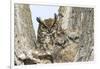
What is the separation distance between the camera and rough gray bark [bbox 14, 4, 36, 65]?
2098mm

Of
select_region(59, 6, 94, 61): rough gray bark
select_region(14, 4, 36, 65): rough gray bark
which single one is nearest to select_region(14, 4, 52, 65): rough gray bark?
select_region(14, 4, 36, 65): rough gray bark

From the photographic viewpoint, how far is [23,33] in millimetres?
2123

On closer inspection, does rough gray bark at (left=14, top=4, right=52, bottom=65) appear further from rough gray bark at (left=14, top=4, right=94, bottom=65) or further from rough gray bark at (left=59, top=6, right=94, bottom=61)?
rough gray bark at (left=59, top=6, right=94, bottom=61)

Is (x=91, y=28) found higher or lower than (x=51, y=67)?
higher

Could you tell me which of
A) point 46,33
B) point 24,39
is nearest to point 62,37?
point 46,33

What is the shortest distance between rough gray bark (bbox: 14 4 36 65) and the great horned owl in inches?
3.0

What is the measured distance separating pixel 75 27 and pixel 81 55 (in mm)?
320

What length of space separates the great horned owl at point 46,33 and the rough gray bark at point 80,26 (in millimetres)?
101

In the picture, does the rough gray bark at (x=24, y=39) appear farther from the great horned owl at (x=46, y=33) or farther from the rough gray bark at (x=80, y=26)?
the rough gray bark at (x=80, y=26)

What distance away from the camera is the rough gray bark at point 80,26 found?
227cm

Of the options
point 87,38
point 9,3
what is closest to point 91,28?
point 87,38

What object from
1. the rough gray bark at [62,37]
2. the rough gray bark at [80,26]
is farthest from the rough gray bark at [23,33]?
the rough gray bark at [80,26]
